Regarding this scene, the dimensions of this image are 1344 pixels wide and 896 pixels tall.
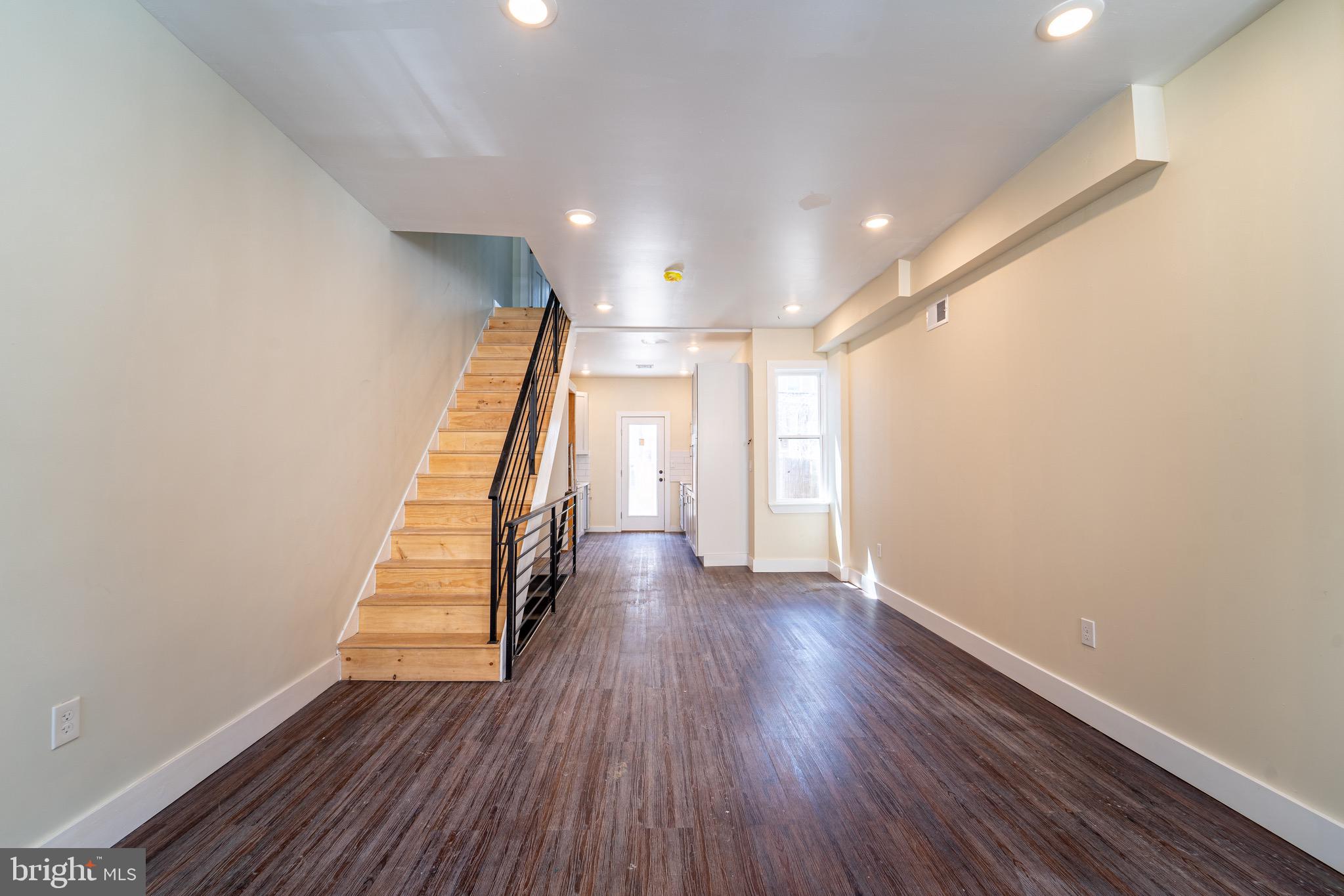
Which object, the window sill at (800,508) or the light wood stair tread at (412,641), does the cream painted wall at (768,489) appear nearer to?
the window sill at (800,508)

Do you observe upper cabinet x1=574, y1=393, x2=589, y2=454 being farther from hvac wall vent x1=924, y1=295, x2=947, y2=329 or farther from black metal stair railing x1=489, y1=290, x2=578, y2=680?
hvac wall vent x1=924, y1=295, x2=947, y2=329

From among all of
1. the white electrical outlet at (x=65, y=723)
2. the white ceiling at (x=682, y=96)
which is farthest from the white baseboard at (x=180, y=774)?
the white ceiling at (x=682, y=96)

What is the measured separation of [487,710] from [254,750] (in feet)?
2.93

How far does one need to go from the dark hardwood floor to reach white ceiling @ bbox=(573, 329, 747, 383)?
387cm

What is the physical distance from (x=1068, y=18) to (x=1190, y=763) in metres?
2.56

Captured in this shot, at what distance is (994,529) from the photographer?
2.98 meters

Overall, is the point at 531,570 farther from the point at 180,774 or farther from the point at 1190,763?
the point at 1190,763

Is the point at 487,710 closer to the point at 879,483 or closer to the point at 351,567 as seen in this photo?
the point at 351,567

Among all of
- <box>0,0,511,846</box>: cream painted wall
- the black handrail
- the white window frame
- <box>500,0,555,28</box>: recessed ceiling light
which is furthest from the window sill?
<box>500,0,555,28</box>: recessed ceiling light

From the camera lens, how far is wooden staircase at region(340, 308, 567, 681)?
282 cm

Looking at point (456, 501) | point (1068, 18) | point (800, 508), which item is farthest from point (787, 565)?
point (1068, 18)

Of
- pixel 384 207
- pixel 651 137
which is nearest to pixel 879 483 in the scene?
pixel 651 137

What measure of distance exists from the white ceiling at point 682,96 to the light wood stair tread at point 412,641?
2411mm

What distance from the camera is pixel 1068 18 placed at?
65.1 inches
